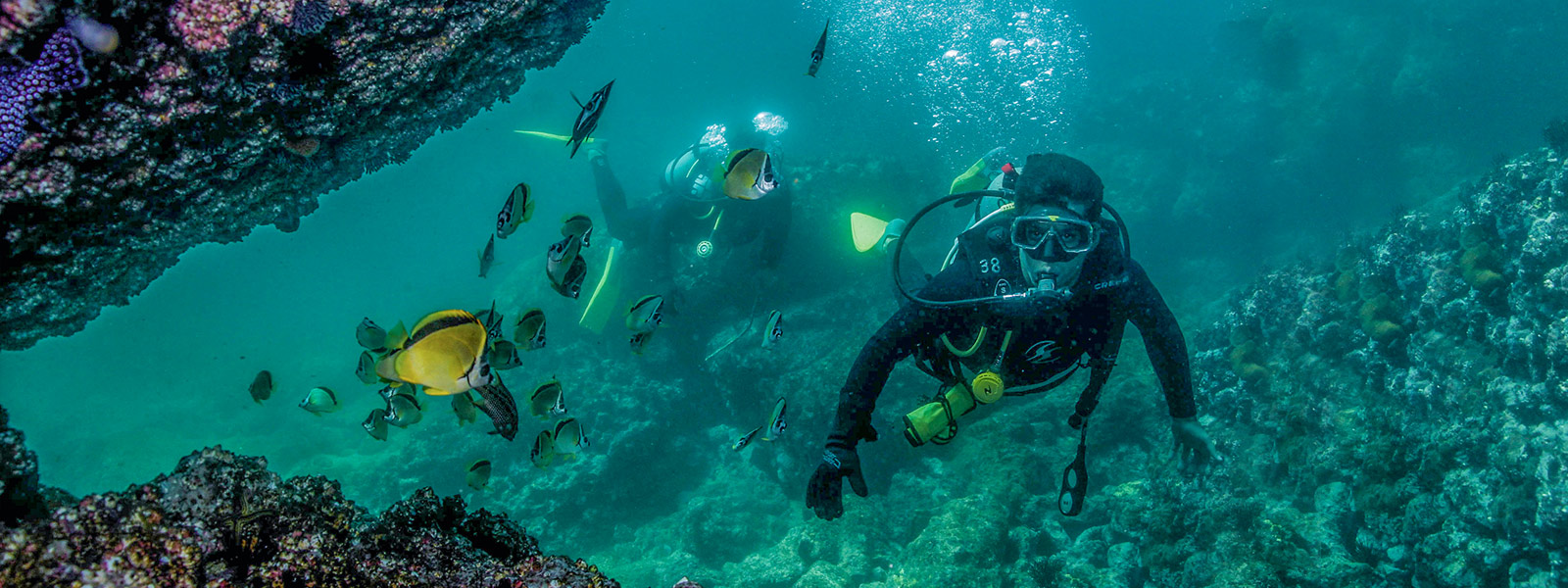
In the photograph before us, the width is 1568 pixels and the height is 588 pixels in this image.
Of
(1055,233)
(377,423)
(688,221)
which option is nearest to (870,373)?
(1055,233)

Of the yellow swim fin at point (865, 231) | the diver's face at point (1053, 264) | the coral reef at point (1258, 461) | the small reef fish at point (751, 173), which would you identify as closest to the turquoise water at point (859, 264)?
the coral reef at point (1258, 461)

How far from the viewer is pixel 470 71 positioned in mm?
3143

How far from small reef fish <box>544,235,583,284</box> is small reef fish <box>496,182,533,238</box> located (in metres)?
0.23

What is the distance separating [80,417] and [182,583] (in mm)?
41368

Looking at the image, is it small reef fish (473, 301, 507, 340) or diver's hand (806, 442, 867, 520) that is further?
small reef fish (473, 301, 507, 340)

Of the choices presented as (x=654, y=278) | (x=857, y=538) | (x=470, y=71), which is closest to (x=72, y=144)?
(x=470, y=71)

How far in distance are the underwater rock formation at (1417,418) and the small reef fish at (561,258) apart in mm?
6575

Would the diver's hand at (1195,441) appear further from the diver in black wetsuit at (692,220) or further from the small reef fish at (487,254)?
the diver in black wetsuit at (692,220)

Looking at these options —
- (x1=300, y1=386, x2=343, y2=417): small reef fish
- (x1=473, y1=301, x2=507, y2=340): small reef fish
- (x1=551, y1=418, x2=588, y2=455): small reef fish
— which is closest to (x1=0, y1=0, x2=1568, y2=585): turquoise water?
(x1=551, y1=418, x2=588, y2=455): small reef fish

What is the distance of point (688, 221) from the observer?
13.4 metres

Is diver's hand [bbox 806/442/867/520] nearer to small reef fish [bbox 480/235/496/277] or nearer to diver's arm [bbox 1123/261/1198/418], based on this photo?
diver's arm [bbox 1123/261/1198/418]

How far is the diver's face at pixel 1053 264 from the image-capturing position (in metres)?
4.02

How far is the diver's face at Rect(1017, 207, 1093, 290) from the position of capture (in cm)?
402

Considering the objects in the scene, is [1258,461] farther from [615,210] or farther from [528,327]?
[615,210]
